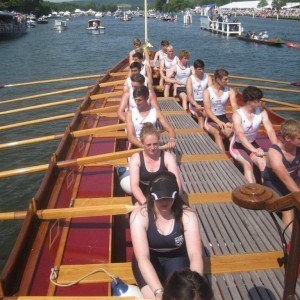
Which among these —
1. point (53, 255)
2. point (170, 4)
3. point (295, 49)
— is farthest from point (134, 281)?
point (170, 4)

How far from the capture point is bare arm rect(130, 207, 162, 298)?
306cm

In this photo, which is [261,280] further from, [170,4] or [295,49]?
[170,4]

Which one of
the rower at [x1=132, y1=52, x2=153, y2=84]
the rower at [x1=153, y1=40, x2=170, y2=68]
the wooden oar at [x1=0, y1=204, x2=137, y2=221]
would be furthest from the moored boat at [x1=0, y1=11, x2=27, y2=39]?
the wooden oar at [x1=0, y1=204, x2=137, y2=221]

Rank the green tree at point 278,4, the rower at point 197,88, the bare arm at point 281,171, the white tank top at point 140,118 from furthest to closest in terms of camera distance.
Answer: the green tree at point 278,4 < the rower at point 197,88 < the white tank top at point 140,118 < the bare arm at point 281,171

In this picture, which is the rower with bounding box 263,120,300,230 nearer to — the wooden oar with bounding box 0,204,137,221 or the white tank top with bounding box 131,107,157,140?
the wooden oar with bounding box 0,204,137,221

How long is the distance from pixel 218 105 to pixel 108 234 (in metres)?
4.21

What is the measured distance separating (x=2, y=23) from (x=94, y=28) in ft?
51.5

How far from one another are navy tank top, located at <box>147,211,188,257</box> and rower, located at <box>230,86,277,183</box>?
102 inches

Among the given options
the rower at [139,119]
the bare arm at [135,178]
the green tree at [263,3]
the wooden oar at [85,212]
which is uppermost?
the green tree at [263,3]

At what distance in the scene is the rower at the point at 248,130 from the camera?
5.67 m

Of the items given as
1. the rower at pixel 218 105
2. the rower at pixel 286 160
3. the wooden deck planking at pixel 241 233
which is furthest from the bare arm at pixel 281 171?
the rower at pixel 218 105

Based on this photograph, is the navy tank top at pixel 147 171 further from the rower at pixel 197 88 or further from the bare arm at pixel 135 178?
the rower at pixel 197 88

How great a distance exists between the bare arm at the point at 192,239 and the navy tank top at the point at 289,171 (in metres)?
1.97

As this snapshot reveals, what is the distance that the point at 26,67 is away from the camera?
99.2ft
